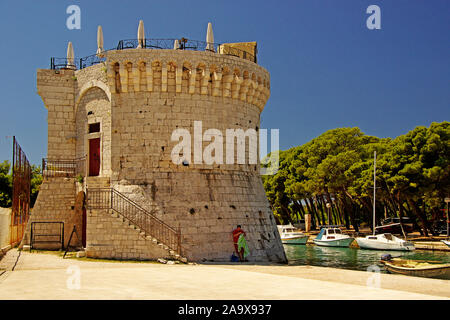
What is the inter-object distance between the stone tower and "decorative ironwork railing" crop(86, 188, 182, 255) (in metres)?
0.11

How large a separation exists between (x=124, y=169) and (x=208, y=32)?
7.31 meters

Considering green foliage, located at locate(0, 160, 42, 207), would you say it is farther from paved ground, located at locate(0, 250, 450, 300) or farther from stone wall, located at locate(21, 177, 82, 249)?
paved ground, located at locate(0, 250, 450, 300)

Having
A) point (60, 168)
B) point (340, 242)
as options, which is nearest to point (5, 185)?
point (60, 168)

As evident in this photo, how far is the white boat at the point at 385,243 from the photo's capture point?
109 feet

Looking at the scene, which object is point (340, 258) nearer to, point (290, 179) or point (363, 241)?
point (363, 241)

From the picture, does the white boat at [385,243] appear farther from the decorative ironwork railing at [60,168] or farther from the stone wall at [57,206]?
the decorative ironwork railing at [60,168]

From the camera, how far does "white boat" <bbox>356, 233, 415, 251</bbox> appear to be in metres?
33.3

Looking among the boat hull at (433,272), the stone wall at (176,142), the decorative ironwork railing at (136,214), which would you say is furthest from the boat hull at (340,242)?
the decorative ironwork railing at (136,214)

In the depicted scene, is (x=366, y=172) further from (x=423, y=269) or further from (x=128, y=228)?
(x=128, y=228)

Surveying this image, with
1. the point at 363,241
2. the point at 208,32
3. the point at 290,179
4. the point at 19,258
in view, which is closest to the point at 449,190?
the point at 363,241

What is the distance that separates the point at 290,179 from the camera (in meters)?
51.5

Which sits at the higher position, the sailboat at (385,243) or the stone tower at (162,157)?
the stone tower at (162,157)

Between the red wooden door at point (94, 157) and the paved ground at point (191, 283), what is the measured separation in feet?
19.5

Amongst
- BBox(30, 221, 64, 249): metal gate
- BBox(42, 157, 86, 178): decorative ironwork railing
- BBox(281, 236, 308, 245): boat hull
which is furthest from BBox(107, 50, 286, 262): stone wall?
BBox(281, 236, 308, 245): boat hull
